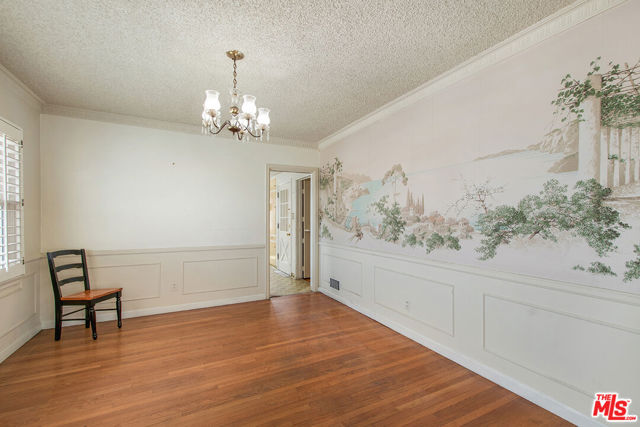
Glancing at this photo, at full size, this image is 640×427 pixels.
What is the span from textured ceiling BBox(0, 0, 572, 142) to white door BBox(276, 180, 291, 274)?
11.8ft

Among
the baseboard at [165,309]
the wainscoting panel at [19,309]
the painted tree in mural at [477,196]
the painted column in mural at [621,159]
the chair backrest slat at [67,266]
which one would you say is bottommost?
the baseboard at [165,309]

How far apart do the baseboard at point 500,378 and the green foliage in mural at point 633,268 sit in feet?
3.12

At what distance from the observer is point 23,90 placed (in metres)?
3.01

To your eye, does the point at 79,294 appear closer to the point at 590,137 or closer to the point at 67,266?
the point at 67,266

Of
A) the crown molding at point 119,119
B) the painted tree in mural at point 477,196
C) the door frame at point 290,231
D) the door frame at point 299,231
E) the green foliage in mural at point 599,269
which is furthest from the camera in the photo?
the door frame at point 290,231

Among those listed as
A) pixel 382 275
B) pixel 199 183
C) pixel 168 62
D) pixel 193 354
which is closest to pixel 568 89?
pixel 382 275

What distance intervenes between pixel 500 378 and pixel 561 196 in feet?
5.01

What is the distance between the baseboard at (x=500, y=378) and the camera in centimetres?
188

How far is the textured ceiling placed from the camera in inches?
74.5

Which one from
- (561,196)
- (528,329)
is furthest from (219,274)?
(561,196)

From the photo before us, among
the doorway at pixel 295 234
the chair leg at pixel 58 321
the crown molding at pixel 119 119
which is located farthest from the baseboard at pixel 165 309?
the crown molding at pixel 119 119

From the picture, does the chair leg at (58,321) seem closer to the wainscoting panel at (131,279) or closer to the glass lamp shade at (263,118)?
the wainscoting panel at (131,279)

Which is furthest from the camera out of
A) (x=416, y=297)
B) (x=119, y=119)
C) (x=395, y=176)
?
(x=119, y=119)

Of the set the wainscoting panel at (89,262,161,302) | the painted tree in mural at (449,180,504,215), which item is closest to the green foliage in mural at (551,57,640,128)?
the painted tree in mural at (449,180,504,215)
